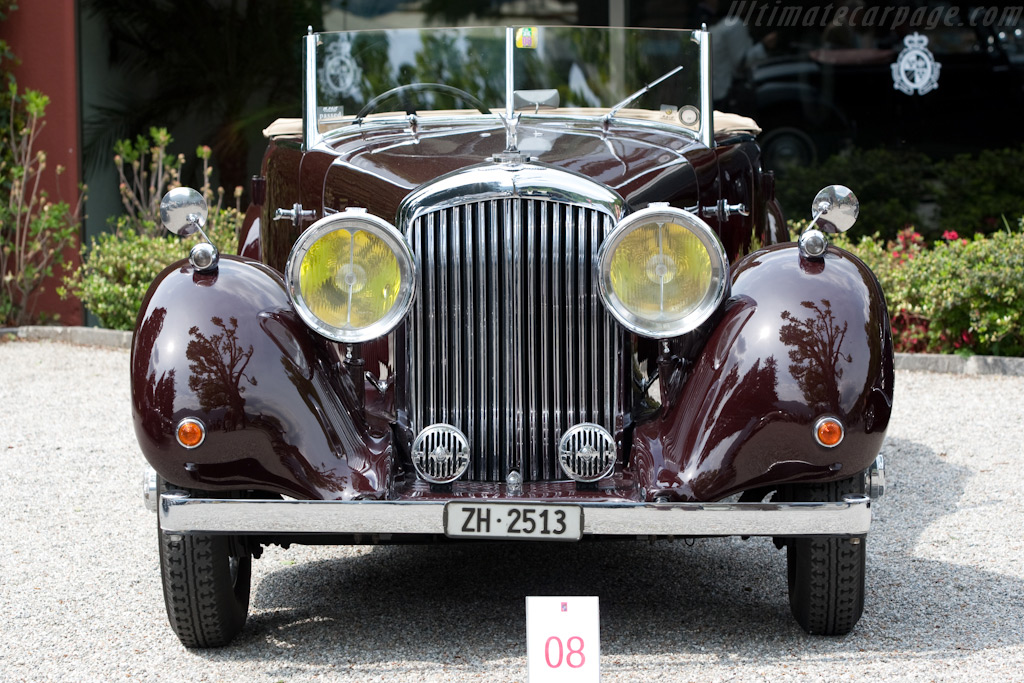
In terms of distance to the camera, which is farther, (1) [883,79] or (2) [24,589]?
(1) [883,79]

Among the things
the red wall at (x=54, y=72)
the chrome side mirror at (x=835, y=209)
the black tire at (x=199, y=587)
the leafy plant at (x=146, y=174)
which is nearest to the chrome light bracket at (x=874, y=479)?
the chrome side mirror at (x=835, y=209)

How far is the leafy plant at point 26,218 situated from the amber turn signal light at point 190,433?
6.50 m

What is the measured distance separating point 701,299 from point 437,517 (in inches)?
34.8

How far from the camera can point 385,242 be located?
3129 millimetres

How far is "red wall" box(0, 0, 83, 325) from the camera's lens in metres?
9.34

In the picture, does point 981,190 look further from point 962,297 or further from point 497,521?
point 497,521

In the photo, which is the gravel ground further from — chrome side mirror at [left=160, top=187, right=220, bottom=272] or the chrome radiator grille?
chrome side mirror at [left=160, top=187, right=220, bottom=272]

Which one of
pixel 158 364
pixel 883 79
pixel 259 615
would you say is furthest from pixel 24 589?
pixel 883 79

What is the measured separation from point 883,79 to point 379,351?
7.50m

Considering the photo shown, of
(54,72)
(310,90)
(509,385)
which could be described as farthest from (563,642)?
(54,72)

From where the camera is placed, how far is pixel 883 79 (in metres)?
9.89

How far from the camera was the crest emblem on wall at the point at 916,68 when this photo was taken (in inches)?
387

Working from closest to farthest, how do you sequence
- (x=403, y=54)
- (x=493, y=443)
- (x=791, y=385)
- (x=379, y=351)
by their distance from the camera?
(x=791, y=385)
(x=493, y=443)
(x=379, y=351)
(x=403, y=54)

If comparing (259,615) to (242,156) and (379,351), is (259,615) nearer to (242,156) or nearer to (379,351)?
(379,351)
